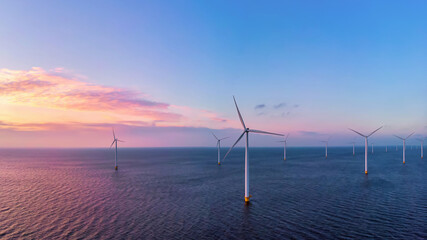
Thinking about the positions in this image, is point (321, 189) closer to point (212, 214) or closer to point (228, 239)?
point (212, 214)

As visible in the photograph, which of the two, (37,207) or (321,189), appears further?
(321,189)

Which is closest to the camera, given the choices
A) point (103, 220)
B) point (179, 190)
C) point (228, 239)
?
point (228, 239)

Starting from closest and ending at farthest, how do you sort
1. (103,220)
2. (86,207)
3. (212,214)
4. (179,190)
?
(103,220)
(212,214)
(86,207)
(179,190)

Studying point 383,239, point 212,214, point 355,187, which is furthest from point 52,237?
point 355,187

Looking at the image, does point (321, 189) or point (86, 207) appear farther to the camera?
point (321, 189)

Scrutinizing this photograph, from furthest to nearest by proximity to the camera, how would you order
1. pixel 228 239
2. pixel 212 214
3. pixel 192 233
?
pixel 212 214 < pixel 192 233 < pixel 228 239

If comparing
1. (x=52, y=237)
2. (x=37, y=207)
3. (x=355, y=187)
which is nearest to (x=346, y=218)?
(x=355, y=187)

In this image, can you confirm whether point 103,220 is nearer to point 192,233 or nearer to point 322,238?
point 192,233

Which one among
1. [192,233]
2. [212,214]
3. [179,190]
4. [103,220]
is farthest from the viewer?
[179,190]

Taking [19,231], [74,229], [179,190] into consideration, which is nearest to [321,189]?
[179,190]
